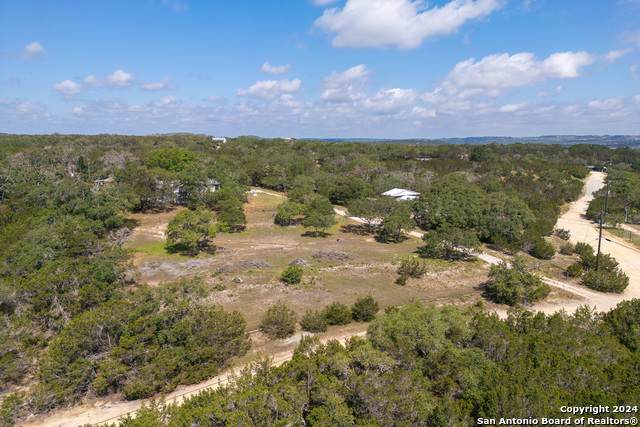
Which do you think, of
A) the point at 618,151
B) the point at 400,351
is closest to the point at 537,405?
the point at 400,351

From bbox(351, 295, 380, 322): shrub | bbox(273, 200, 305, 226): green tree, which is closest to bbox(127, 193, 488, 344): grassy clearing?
bbox(351, 295, 380, 322): shrub

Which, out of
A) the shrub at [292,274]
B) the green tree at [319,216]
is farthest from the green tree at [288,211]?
the shrub at [292,274]

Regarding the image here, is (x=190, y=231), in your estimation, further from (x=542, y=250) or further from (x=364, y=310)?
(x=542, y=250)

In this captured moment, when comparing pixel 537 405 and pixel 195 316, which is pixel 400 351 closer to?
pixel 537 405

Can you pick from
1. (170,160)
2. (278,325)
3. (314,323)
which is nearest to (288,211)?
(314,323)

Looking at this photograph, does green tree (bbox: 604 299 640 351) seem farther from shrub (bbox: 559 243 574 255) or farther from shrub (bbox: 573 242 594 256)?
shrub (bbox: 559 243 574 255)

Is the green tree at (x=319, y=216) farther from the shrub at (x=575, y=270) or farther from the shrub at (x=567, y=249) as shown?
the shrub at (x=567, y=249)
